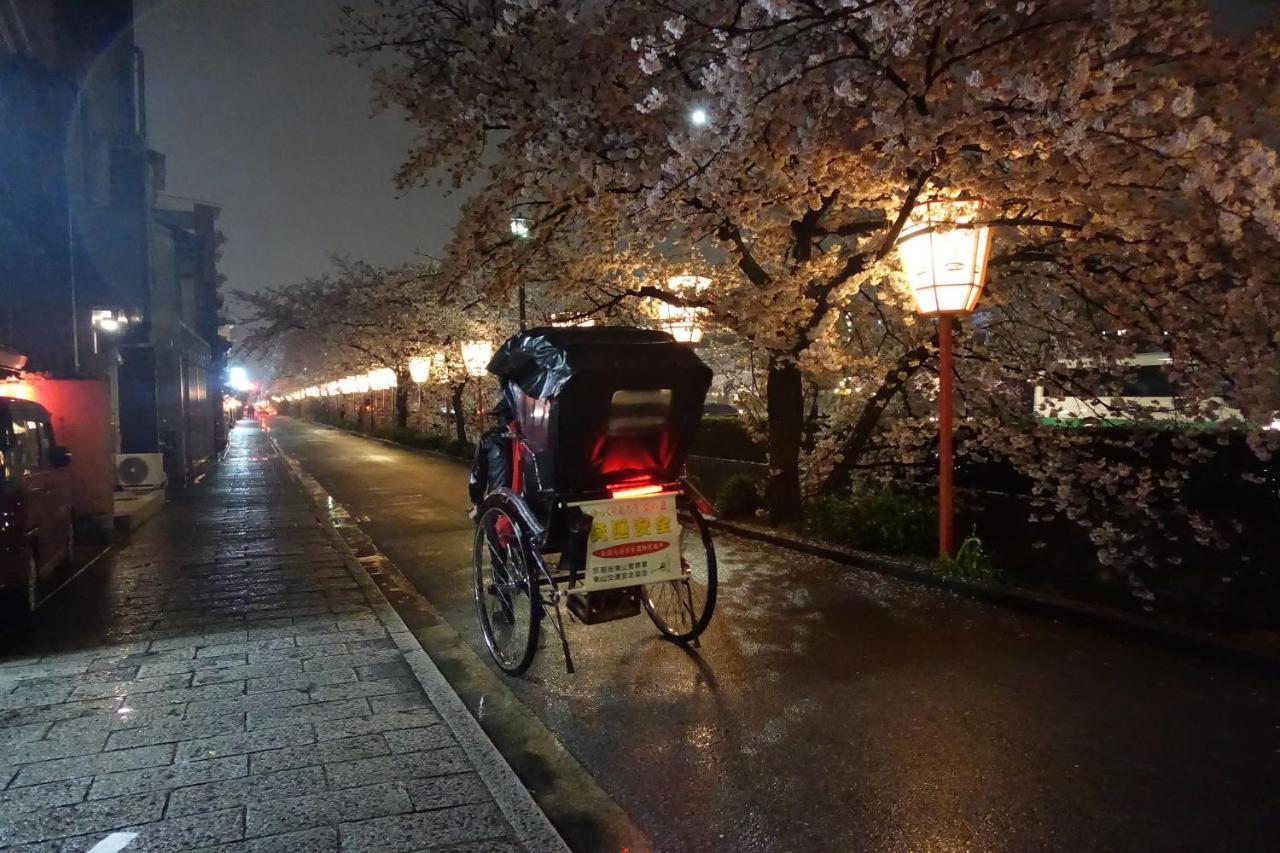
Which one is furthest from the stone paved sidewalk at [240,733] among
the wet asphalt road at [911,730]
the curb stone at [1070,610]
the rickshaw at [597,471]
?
the curb stone at [1070,610]

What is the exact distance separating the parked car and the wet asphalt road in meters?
3.58

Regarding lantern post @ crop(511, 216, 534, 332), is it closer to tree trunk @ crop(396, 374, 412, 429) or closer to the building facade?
the building facade

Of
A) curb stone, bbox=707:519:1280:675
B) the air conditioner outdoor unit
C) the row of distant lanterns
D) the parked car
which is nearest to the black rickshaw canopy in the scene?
the row of distant lanterns

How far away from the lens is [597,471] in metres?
5.59

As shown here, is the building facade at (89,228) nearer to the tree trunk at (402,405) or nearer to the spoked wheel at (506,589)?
the spoked wheel at (506,589)

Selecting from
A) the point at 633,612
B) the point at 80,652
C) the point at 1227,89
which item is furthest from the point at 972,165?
the point at 80,652

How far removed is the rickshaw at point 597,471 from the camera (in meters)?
5.40

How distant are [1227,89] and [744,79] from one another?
3.94m

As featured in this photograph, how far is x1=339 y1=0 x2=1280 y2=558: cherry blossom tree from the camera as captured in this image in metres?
6.19

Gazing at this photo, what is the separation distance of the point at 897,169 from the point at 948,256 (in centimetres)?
130

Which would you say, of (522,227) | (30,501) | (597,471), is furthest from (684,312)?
(30,501)

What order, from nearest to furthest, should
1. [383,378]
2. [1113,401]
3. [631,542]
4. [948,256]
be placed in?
[631,542] < [948,256] < [1113,401] < [383,378]

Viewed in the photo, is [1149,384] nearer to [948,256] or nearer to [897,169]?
[948,256]

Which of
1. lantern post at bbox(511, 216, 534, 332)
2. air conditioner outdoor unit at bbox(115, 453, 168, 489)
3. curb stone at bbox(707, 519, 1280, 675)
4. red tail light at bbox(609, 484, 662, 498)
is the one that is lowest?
curb stone at bbox(707, 519, 1280, 675)
